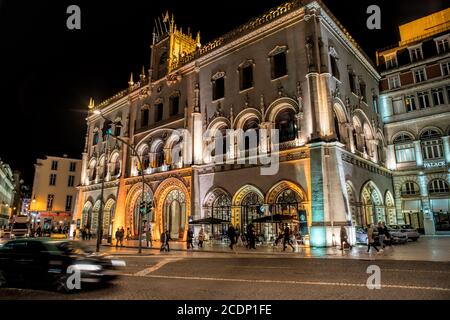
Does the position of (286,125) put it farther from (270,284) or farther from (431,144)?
(431,144)

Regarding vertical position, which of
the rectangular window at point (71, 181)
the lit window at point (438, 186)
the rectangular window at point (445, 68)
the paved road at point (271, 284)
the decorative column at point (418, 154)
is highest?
the rectangular window at point (445, 68)

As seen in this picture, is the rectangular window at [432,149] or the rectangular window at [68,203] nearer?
the rectangular window at [432,149]

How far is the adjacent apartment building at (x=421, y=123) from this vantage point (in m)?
30.4

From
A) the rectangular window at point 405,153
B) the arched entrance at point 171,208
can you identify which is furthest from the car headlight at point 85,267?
the rectangular window at point 405,153

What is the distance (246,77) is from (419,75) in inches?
762

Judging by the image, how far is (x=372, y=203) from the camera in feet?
89.5

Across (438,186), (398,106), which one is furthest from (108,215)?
(438,186)

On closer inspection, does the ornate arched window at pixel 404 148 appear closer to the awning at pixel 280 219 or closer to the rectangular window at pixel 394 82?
the rectangular window at pixel 394 82

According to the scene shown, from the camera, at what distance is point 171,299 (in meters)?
7.41

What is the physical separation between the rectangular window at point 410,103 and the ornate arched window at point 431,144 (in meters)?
2.95

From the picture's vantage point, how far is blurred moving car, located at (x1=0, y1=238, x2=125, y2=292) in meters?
8.41
